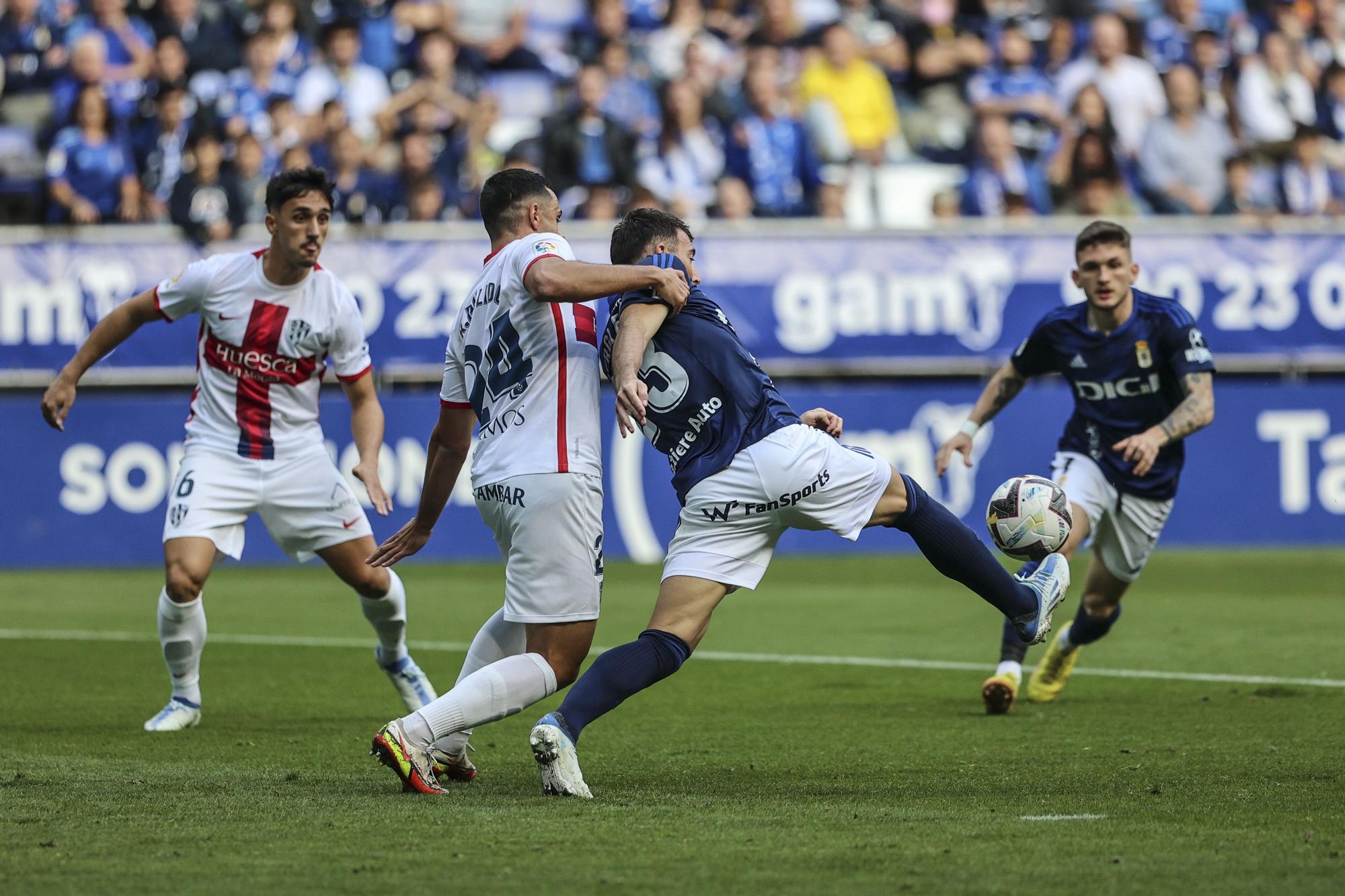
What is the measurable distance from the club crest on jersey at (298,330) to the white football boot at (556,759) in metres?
2.87

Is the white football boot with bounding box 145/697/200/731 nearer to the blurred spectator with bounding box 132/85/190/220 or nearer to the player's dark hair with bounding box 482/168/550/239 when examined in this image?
the player's dark hair with bounding box 482/168/550/239

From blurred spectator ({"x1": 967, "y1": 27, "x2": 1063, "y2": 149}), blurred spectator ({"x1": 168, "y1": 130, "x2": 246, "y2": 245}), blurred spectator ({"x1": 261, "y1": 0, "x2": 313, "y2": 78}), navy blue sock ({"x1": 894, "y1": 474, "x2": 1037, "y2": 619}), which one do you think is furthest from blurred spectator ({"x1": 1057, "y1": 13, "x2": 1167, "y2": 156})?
navy blue sock ({"x1": 894, "y1": 474, "x2": 1037, "y2": 619})

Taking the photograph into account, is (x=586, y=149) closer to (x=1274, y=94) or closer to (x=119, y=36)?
(x=119, y=36)

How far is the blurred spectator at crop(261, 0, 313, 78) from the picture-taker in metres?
18.0

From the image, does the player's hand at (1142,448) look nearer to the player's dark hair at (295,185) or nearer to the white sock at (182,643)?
the player's dark hair at (295,185)

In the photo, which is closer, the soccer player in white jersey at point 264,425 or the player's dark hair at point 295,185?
the player's dark hair at point 295,185

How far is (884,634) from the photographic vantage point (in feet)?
35.8

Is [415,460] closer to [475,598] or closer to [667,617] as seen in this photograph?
[475,598]

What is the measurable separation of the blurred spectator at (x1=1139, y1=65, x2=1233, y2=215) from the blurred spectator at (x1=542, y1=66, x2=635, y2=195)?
5173mm

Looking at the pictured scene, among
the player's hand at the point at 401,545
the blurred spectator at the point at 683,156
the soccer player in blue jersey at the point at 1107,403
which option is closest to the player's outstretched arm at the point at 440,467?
the player's hand at the point at 401,545

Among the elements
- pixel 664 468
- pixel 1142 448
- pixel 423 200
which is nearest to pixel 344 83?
Answer: pixel 423 200

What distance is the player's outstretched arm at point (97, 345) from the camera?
7.48 meters

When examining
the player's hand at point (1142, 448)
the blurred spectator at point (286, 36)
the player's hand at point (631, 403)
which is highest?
the blurred spectator at point (286, 36)

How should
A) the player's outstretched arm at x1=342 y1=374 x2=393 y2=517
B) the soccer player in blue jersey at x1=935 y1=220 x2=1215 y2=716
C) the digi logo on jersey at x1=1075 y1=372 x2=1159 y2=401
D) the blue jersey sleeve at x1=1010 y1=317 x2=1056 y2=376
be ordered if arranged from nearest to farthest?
the player's outstretched arm at x1=342 y1=374 x2=393 y2=517 < the soccer player in blue jersey at x1=935 y1=220 x2=1215 y2=716 < the digi logo on jersey at x1=1075 y1=372 x2=1159 y2=401 < the blue jersey sleeve at x1=1010 y1=317 x2=1056 y2=376
